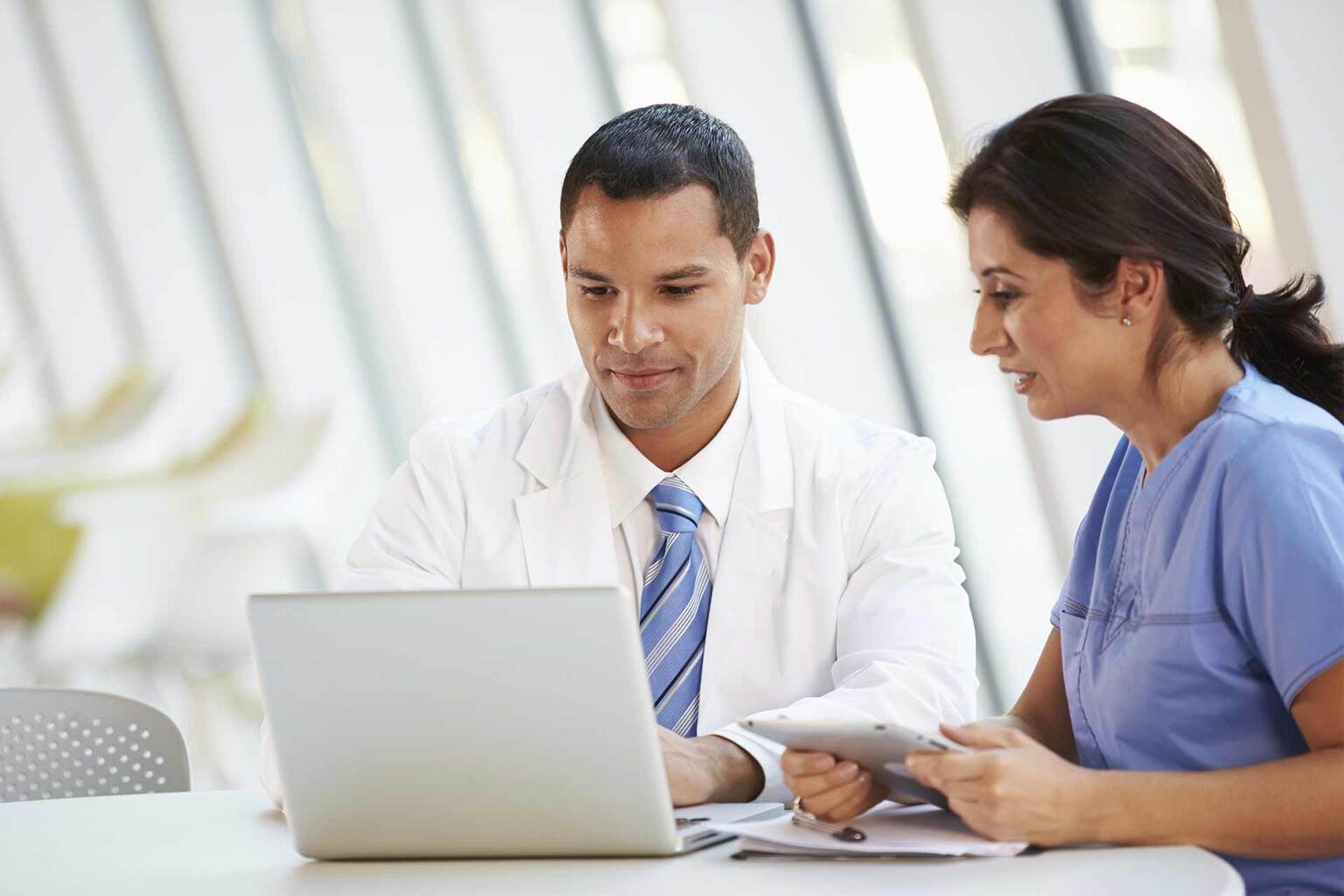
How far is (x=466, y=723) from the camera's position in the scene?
1.46m

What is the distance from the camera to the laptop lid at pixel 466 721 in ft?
4.65

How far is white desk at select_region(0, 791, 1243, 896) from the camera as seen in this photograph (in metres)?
1.34

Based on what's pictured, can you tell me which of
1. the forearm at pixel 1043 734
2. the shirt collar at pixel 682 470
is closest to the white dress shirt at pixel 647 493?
the shirt collar at pixel 682 470

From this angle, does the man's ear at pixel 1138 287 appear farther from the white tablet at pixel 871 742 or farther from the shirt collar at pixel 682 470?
the shirt collar at pixel 682 470

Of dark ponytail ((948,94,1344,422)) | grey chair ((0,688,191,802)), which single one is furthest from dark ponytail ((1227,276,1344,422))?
grey chair ((0,688,191,802))

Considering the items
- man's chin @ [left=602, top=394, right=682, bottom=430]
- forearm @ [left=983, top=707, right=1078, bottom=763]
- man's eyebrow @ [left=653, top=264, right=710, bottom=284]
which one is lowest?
forearm @ [left=983, top=707, right=1078, bottom=763]

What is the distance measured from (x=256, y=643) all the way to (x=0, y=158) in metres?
4.27

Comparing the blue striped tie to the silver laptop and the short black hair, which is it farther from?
the silver laptop

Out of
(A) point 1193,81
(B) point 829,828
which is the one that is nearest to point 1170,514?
(B) point 829,828

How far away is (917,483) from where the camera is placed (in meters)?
2.34

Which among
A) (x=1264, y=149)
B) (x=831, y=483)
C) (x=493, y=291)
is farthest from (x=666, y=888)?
(x=493, y=291)

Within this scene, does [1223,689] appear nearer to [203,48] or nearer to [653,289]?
[653,289]

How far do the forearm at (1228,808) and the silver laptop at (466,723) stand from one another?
0.39 m

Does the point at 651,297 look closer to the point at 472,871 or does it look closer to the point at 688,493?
the point at 688,493
